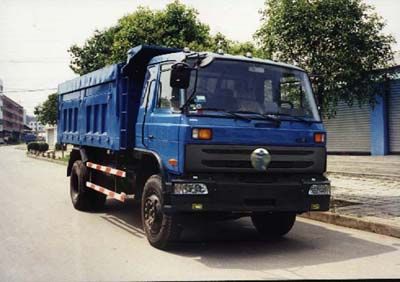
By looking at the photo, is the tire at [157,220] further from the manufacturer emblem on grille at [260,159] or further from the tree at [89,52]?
the tree at [89,52]

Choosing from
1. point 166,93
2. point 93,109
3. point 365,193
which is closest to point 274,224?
point 166,93

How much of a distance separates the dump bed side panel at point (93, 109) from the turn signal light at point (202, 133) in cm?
208

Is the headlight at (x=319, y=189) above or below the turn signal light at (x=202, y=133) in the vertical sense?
below

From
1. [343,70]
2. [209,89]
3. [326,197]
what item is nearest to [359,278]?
[326,197]

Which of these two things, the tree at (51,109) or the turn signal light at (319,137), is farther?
the tree at (51,109)

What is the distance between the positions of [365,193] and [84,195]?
6.14 m

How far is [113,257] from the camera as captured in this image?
5617mm

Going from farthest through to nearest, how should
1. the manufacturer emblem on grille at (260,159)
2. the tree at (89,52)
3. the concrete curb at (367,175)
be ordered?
the tree at (89,52), the concrete curb at (367,175), the manufacturer emblem on grille at (260,159)

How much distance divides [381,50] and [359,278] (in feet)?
23.7

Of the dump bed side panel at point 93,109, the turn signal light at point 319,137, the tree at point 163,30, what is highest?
the tree at point 163,30

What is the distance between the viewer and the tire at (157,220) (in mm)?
5824

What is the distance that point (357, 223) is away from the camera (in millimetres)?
7547

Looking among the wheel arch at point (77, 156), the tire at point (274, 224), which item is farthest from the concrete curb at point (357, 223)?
the wheel arch at point (77, 156)

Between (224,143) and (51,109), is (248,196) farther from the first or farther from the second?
(51,109)
